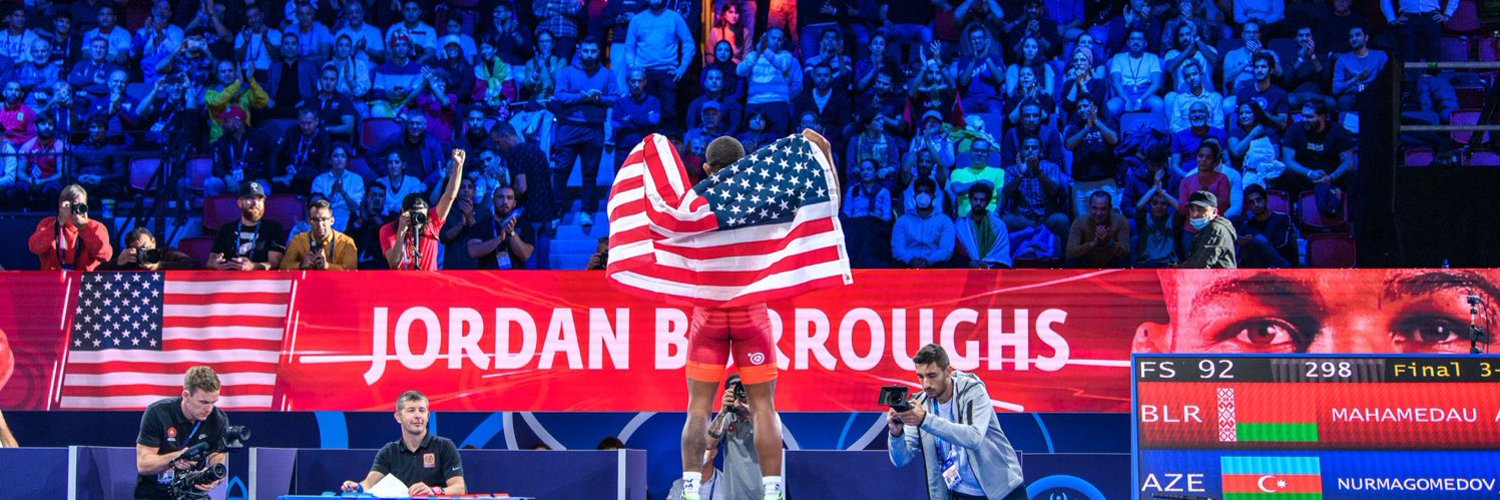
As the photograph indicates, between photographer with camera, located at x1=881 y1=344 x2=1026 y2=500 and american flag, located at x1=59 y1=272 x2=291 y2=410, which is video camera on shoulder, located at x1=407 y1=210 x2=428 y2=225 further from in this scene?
photographer with camera, located at x1=881 y1=344 x2=1026 y2=500

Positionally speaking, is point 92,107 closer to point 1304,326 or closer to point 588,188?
point 588,188

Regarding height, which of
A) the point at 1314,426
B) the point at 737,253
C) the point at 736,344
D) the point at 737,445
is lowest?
the point at 737,445

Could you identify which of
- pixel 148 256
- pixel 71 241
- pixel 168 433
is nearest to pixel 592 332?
pixel 168 433

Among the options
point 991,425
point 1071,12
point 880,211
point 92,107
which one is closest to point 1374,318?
point 991,425

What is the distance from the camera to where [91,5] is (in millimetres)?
16891

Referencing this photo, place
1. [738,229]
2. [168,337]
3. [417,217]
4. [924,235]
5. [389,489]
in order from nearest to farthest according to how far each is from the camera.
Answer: [738,229]
[389,489]
[168,337]
[417,217]
[924,235]

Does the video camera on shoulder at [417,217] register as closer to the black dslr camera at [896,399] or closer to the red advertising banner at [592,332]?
the red advertising banner at [592,332]

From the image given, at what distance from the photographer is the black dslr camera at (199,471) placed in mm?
9117

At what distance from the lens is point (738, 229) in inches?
319

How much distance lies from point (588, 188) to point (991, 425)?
669 cm

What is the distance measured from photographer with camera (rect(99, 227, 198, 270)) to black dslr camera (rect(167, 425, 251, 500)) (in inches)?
111

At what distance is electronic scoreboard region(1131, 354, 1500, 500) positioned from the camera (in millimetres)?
7938

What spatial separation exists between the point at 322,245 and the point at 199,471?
299 cm

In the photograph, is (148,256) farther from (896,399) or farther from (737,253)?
(896,399)
